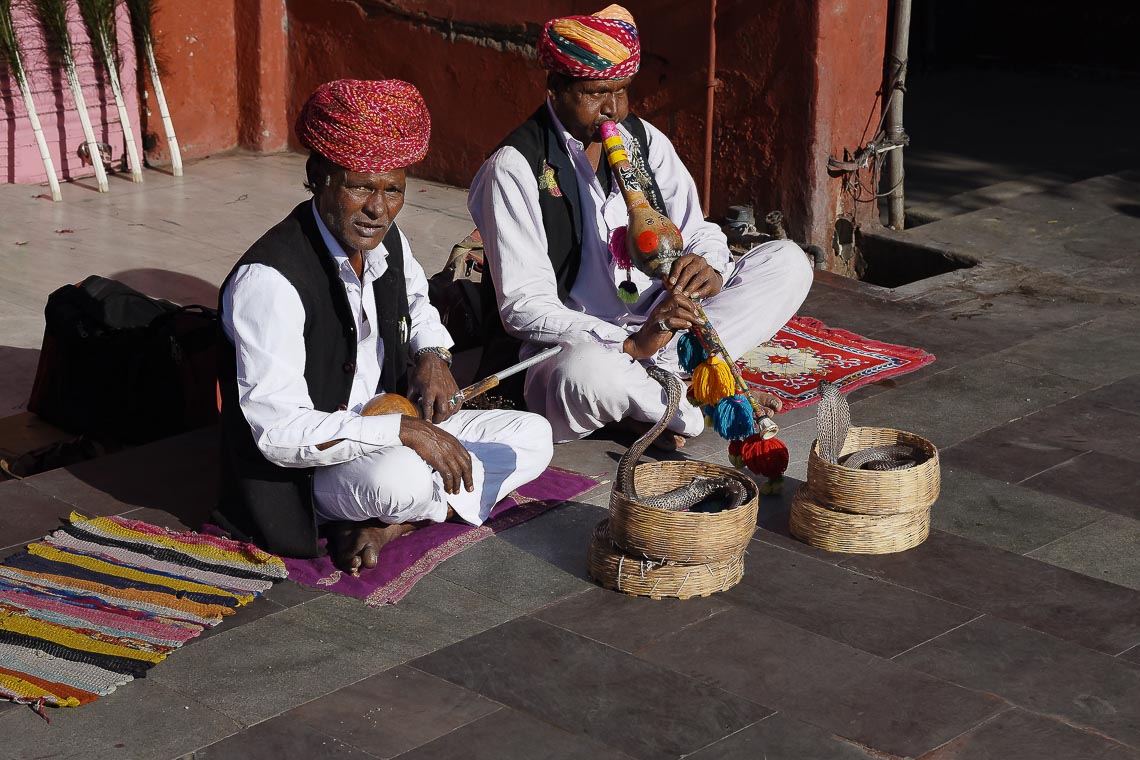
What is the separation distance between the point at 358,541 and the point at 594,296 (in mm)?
1348

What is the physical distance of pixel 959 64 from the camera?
491 inches

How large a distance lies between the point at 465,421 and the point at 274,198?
433 centimetres

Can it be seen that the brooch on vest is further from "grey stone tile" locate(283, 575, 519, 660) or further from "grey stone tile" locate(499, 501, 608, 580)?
"grey stone tile" locate(283, 575, 519, 660)

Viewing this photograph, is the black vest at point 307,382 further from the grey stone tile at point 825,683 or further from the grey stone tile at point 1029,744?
the grey stone tile at point 1029,744

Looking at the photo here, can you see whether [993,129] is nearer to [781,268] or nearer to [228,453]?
[781,268]

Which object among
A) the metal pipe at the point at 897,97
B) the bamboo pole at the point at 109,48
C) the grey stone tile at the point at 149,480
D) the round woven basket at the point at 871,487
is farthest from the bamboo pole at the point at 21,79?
the round woven basket at the point at 871,487

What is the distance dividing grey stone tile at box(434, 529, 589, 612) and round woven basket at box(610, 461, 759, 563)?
A: 22cm

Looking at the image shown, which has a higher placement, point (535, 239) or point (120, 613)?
point (535, 239)

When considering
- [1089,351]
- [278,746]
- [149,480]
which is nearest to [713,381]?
[278,746]

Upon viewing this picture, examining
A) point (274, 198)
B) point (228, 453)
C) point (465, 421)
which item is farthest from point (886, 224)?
point (228, 453)

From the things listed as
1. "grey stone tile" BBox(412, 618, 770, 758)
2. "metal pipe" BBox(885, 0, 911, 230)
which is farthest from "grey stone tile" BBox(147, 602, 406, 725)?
"metal pipe" BBox(885, 0, 911, 230)

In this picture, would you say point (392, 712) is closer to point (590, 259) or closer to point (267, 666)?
point (267, 666)

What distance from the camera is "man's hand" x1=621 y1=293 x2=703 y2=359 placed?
4371 mm

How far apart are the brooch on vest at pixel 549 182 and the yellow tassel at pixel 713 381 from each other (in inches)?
35.0
